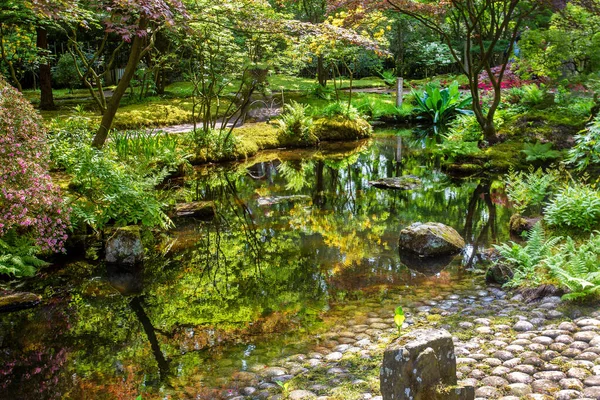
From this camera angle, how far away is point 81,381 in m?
4.27

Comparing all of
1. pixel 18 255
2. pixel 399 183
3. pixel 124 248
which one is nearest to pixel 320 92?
pixel 399 183

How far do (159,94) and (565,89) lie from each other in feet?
45.9

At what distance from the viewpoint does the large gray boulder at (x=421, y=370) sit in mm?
2795

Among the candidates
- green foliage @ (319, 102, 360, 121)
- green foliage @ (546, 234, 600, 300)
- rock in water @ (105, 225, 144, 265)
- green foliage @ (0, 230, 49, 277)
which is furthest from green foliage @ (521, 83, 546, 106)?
green foliage @ (0, 230, 49, 277)

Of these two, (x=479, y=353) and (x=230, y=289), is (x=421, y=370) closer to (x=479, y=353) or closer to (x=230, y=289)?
(x=479, y=353)

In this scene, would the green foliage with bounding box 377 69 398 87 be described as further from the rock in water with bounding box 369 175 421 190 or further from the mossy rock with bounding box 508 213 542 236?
the mossy rock with bounding box 508 213 542 236

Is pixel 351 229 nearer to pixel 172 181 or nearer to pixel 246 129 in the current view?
pixel 172 181

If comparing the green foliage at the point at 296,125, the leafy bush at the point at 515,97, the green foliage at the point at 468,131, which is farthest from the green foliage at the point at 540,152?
the green foliage at the point at 296,125

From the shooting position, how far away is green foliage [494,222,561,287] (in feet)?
17.6

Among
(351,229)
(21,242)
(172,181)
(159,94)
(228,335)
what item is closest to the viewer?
(228,335)

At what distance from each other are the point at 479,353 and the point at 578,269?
1566 millimetres

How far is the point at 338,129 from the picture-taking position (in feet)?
57.1

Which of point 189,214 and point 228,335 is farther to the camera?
point 189,214

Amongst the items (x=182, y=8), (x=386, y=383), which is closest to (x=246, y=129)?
(x=182, y=8)
